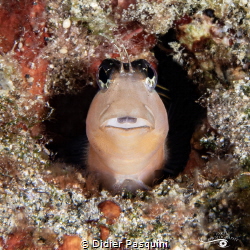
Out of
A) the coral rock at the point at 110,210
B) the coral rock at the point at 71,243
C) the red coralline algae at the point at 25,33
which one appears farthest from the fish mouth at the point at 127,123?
the red coralline algae at the point at 25,33

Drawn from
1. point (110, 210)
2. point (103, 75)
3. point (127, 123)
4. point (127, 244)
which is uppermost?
point (103, 75)

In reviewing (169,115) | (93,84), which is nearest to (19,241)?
(93,84)

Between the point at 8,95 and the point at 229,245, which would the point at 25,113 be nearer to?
the point at 8,95

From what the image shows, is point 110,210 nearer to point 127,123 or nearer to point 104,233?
point 104,233

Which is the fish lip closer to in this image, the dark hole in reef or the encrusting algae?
the encrusting algae

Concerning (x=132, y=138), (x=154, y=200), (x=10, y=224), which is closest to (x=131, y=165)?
(x=132, y=138)

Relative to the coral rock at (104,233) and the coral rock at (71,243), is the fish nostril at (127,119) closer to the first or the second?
the coral rock at (104,233)
